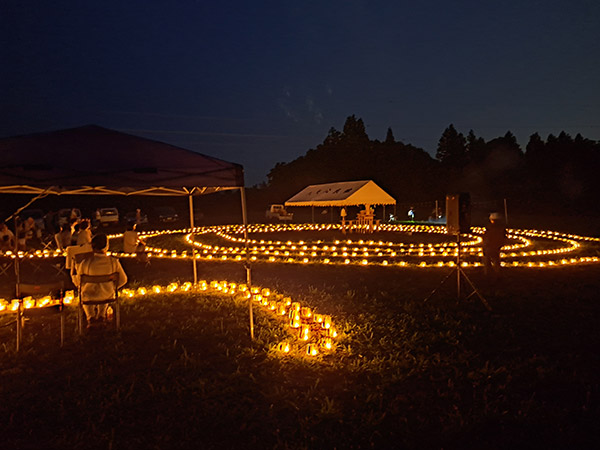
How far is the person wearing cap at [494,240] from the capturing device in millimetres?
9516

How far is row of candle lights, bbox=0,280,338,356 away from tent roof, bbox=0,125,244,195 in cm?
186

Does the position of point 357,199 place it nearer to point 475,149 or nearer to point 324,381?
point 324,381

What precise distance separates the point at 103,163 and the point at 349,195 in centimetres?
1895

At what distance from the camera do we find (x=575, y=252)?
14.5 m

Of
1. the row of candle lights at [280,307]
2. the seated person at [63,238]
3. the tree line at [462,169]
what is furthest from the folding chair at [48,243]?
the tree line at [462,169]

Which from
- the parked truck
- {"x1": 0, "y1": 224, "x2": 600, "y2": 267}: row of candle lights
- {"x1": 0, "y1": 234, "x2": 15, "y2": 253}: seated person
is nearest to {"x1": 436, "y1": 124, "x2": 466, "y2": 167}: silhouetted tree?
the parked truck

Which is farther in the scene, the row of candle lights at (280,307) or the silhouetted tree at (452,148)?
the silhouetted tree at (452,148)

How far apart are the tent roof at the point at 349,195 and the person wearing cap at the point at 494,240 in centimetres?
1377

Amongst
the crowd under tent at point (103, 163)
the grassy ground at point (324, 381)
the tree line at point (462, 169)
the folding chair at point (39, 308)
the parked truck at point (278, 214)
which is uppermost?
the tree line at point (462, 169)

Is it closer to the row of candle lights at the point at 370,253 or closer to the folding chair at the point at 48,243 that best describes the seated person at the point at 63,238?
the row of candle lights at the point at 370,253

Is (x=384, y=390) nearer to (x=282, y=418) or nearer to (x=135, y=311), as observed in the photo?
(x=282, y=418)

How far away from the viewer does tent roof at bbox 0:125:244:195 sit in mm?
5086

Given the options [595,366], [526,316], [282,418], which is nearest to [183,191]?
[282,418]

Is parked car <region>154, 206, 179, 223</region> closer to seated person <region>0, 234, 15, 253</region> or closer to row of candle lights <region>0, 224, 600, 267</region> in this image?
row of candle lights <region>0, 224, 600, 267</region>
